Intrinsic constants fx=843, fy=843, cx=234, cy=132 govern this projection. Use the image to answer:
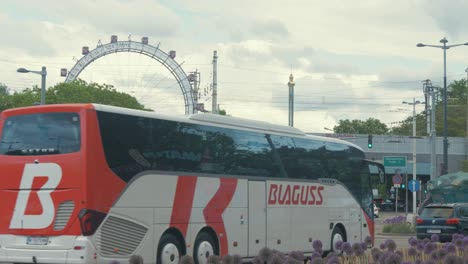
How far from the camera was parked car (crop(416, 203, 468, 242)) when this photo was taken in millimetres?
30109

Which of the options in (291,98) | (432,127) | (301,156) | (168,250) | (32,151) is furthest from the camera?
(291,98)

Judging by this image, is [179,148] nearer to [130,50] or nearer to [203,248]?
[203,248]

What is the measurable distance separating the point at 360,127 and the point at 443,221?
123339mm

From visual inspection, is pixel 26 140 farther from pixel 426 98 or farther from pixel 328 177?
pixel 426 98

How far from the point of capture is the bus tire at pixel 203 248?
17.5 meters

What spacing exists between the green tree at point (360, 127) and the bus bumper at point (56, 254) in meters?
137

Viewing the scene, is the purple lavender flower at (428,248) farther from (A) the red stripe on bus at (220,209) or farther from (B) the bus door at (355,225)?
(B) the bus door at (355,225)

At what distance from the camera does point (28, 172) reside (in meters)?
15.5

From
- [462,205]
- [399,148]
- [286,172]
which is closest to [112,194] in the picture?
[286,172]

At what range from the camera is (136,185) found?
15.8 meters

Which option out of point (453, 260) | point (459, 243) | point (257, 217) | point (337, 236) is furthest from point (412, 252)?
point (337, 236)

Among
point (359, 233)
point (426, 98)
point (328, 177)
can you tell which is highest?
point (426, 98)

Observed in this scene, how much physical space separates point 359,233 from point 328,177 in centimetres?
306

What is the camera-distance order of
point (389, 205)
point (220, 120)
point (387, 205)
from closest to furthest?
point (220, 120), point (387, 205), point (389, 205)
